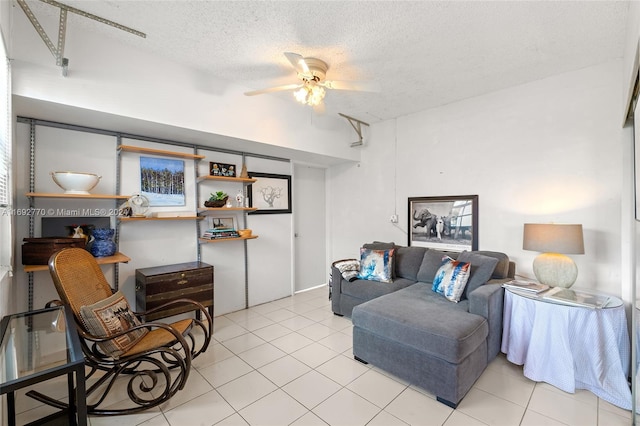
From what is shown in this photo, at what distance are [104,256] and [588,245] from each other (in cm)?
460

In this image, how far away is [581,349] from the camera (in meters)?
2.11

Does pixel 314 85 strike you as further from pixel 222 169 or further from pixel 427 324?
pixel 427 324

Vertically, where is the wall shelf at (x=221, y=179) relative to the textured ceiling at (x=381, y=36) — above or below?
below

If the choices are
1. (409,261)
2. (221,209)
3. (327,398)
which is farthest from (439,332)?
(221,209)

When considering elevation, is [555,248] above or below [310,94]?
below

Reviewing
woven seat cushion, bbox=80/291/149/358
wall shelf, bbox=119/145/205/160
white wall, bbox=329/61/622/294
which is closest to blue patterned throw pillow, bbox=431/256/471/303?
white wall, bbox=329/61/622/294

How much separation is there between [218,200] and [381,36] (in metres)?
2.46

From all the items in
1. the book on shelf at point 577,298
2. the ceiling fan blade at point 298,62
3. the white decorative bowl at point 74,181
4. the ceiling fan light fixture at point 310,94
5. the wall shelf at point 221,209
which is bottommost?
the book on shelf at point 577,298

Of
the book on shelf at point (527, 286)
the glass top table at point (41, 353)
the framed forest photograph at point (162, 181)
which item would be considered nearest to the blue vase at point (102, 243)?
the framed forest photograph at point (162, 181)

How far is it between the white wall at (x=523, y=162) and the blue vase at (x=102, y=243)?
345 cm

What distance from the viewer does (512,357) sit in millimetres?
2416

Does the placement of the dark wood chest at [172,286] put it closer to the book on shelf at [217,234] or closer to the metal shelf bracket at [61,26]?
the book on shelf at [217,234]

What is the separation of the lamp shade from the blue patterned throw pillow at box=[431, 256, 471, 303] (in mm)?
630

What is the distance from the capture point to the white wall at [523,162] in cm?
265
